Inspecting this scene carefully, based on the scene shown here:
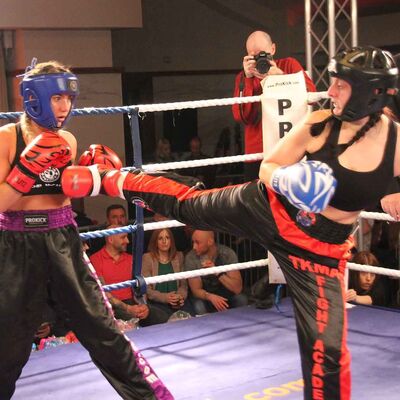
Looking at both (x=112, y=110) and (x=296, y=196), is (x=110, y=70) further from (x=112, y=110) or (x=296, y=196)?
(x=296, y=196)

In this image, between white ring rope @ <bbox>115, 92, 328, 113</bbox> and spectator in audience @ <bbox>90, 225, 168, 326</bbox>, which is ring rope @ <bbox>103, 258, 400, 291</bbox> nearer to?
spectator in audience @ <bbox>90, 225, 168, 326</bbox>

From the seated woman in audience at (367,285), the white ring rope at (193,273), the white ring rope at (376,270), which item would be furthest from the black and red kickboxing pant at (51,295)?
the seated woman in audience at (367,285)

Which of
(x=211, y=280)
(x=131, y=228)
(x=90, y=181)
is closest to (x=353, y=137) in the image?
(x=90, y=181)

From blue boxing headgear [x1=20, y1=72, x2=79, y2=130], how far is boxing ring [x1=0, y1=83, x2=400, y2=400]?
592 mm

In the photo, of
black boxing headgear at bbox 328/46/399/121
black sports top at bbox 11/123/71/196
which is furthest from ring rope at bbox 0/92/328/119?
black boxing headgear at bbox 328/46/399/121

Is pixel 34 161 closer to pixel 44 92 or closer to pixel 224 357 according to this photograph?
pixel 44 92

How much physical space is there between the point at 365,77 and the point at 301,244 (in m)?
0.44

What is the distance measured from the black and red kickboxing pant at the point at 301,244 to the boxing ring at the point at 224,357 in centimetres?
67

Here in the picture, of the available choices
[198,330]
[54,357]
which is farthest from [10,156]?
[198,330]

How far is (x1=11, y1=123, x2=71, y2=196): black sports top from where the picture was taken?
85.7 inches

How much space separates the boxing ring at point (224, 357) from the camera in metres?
2.62

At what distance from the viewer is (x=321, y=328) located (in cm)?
189

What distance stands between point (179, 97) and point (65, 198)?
544 cm

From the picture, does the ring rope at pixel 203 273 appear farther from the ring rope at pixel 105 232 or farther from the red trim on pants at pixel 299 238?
the red trim on pants at pixel 299 238
